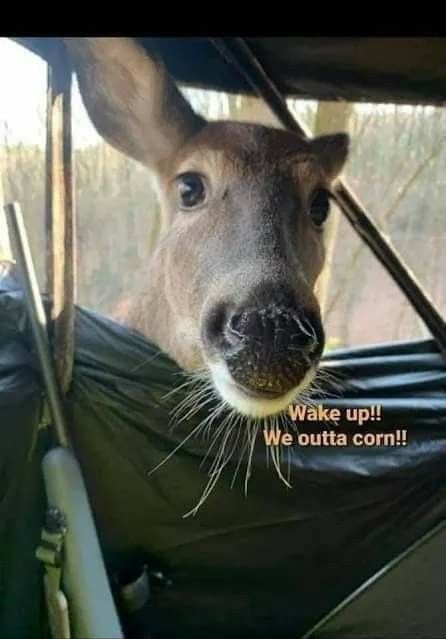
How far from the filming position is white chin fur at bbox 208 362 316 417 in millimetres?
1039

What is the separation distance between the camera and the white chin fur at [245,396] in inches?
40.9

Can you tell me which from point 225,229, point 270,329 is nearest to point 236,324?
point 270,329

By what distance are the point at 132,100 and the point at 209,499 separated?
19.0 inches

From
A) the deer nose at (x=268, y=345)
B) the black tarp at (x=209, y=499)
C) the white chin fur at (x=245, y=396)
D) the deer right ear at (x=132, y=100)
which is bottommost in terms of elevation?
the black tarp at (x=209, y=499)

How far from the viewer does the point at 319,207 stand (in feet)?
3.87

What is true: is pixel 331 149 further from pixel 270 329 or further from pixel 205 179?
pixel 270 329

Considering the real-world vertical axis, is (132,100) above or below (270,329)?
above

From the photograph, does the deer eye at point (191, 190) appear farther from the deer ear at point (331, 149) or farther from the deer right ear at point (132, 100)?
the deer ear at point (331, 149)

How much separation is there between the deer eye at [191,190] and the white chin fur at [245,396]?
21 centimetres

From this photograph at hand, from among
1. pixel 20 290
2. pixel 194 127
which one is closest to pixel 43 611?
pixel 20 290

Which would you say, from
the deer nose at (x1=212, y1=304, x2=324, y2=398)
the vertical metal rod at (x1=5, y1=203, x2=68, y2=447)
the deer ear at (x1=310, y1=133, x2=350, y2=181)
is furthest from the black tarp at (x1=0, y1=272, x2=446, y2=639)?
the deer ear at (x1=310, y1=133, x2=350, y2=181)

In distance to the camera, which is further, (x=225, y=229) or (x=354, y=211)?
(x=354, y=211)

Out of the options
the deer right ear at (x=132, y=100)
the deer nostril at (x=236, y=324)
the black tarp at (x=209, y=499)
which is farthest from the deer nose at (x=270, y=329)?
the deer right ear at (x=132, y=100)

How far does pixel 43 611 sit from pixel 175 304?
391mm
